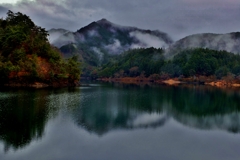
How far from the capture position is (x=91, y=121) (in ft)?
77.2

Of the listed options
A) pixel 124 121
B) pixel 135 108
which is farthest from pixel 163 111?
pixel 124 121

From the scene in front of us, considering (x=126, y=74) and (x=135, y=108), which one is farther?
(x=126, y=74)

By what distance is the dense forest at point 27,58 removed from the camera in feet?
195

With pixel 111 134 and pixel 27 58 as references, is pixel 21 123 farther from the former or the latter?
pixel 27 58

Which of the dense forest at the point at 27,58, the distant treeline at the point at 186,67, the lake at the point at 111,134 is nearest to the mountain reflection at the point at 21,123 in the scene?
the lake at the point at 111,134

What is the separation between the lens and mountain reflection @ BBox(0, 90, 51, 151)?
16.7 m

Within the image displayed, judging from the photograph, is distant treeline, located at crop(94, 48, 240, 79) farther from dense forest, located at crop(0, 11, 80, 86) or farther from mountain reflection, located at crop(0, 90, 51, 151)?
mountain reflection, located at crop(0, 90, 51, 151)

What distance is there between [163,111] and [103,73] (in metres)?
129

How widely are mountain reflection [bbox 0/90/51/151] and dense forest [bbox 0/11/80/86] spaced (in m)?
32.0

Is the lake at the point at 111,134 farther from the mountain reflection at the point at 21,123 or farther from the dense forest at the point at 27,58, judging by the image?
the dense forest at the point at 27,58

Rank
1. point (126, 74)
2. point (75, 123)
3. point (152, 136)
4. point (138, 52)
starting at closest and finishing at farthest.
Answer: point (152, 136), point (75, 123), point (126, 74), point (138, 52)

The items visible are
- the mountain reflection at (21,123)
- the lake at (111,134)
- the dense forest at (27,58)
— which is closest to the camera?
the lake at (111,134)

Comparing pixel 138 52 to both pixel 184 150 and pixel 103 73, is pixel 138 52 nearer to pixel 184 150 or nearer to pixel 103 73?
pixel 103 73

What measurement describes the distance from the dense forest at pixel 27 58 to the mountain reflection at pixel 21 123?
105 feet
